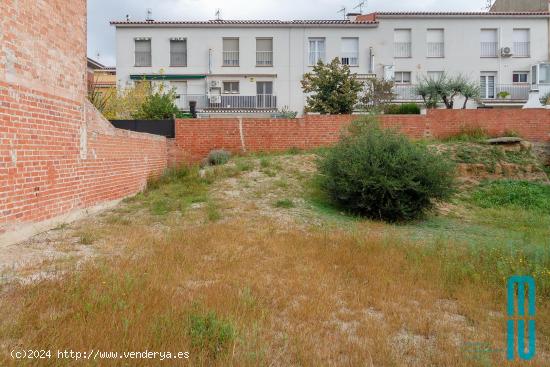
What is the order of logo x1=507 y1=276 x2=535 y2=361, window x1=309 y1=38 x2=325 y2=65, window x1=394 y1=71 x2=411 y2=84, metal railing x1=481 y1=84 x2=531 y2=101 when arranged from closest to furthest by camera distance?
logo x1=507 y1=276 x2=535 y2=361
window x1=309 y1=38 x2=325 y2=65
metal railing x1=481 y1=84 x2=531 y2=101
window x1=394 y1=71 x2=411 y2=84

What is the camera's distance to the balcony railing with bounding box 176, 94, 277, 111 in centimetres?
2509

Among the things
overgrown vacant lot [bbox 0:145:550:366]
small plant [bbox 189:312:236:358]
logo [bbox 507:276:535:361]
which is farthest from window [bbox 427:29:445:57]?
small plant [bbox 189:312:236:358]

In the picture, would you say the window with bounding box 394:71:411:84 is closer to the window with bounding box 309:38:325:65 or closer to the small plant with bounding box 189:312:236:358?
the window with bounding box 309:38:325:65

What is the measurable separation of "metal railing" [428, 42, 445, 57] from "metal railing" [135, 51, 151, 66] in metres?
18.9

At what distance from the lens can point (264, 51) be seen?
25859 millimetres

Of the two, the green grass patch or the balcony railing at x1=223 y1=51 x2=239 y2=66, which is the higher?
the balcony railing at x1=223 y1=51 x2=239 y2=66

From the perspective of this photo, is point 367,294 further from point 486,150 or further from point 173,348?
point 486,150

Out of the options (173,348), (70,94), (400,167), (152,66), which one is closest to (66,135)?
(70,94)

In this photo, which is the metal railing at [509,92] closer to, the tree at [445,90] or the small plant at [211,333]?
the tree at [445,90]

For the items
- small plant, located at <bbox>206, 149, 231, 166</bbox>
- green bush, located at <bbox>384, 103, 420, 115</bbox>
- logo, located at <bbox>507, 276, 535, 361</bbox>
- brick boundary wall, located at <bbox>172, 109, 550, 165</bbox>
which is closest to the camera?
logo, located at <bbox>507, 276, 535, 361</bbox>

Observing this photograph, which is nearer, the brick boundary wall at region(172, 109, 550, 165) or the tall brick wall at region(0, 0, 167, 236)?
the tall brick wall at region(0, 0, 167, 236)

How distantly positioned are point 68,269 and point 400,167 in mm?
7505

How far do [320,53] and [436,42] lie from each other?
26.2 ft

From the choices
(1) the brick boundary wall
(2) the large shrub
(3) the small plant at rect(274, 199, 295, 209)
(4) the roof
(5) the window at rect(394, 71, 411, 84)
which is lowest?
(3) the small plant at rect(274, 199, 295, 209)
